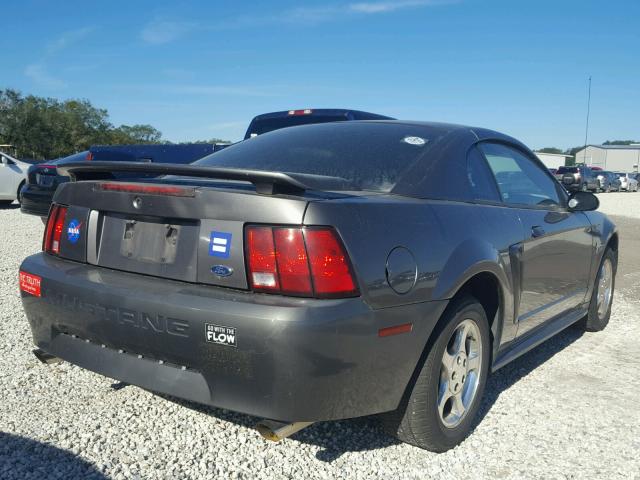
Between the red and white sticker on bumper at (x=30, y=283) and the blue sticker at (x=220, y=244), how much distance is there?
92 cm

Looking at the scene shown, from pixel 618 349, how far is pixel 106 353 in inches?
144

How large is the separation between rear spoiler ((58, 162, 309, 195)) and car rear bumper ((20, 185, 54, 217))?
662 cm

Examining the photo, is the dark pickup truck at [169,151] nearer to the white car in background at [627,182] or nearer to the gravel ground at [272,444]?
the gravel ground at [272,444]

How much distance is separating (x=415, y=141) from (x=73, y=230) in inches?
66.2

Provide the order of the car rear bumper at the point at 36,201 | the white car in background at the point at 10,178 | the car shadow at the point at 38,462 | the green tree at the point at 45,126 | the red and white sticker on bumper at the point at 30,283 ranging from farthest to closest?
the green tree at the point at 45,126 → the white car in background at the point at 10,178 → the car rear bumper at the point at 36,201 → the red and white sticker on bumper at the point at 30,283 → the car shadow at the point at 38,462

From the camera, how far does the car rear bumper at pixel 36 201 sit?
896cm

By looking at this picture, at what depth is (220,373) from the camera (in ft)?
7.21

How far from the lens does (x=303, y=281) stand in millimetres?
2178

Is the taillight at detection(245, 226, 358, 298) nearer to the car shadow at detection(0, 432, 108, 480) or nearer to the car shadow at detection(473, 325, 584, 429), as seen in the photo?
the car shadow at detection(0, 432, 108, 480)

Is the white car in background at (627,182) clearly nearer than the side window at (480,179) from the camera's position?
No

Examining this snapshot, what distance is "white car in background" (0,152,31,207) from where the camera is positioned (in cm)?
1467

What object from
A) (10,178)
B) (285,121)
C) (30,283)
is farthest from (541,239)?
(10,178)

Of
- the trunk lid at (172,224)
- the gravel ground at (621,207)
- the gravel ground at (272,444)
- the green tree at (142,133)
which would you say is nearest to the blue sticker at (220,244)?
the trunk lid at (172,224)

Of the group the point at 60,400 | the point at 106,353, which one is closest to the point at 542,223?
the point at 106,353
